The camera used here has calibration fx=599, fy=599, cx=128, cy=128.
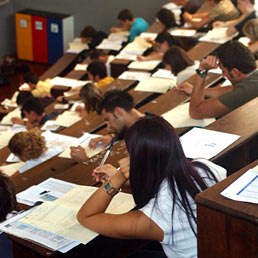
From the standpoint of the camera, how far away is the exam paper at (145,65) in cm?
646

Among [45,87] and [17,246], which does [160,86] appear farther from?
[17,246]

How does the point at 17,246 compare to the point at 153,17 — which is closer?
the point at 17,246

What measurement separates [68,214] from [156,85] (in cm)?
315

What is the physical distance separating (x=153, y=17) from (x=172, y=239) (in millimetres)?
7421

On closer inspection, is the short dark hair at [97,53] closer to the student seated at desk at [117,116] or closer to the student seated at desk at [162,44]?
the student seated at desk at [162,44]

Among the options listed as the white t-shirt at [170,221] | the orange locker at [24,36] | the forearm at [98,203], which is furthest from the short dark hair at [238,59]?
the orange locker at [24,36]

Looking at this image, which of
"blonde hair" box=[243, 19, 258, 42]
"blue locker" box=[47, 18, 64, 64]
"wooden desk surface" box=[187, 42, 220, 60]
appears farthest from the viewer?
"blue locker" box=[47, 18, 64, 64]

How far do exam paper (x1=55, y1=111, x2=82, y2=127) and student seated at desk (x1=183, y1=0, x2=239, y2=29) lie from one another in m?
2.20

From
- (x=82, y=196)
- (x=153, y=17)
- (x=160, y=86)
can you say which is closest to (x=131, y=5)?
(x=153, y=17)

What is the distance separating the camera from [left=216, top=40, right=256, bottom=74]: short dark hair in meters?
3.93

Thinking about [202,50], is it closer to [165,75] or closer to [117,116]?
[165,75]

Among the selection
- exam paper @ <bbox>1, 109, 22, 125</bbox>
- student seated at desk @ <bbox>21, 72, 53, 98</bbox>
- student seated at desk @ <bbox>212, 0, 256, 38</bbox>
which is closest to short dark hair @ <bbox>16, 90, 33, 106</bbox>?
exam paper @ <bbox>1, 109, 22, 125</bbox>

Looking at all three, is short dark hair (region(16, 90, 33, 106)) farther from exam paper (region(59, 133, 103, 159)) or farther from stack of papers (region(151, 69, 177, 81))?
exam paper (region(59, 133, 103, 159))

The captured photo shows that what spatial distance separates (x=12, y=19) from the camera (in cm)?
1056
